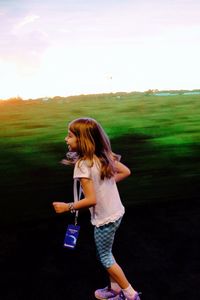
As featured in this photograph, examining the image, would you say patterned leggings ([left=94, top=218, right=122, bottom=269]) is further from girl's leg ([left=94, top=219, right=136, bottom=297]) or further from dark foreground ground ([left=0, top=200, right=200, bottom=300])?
dark foreground ground ([left=0, top=200, right=200, bottom=300])

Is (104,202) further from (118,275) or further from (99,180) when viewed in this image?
(118,275)

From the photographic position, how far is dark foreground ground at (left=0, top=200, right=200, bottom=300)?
11.2 ft

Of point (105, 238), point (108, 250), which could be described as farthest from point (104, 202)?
point (108, 250)

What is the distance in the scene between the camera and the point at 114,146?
7836 mm

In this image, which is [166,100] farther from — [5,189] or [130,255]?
[130,255]

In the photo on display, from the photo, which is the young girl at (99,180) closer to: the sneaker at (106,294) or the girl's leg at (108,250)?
the girl's leg at (108,250)

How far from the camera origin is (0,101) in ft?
26.9

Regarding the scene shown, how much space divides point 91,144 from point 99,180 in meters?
0.25

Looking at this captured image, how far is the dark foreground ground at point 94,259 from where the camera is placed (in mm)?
3400

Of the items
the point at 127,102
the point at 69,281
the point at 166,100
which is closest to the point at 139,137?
the point at 127,102

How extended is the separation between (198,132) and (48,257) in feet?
17.4

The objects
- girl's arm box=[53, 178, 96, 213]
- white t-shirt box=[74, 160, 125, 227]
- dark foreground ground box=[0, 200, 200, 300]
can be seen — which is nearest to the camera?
girl's arm box=[53, 178, 96, 213]

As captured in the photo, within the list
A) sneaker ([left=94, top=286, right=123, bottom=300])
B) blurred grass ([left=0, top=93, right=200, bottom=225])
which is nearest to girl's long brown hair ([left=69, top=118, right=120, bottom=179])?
sneaker ([left=94, top=286, right=123, bottom=300])

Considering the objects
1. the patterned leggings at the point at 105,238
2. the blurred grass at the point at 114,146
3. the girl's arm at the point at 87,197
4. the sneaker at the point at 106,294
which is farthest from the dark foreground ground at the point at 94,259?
the blurred grass at the point at 114,146
